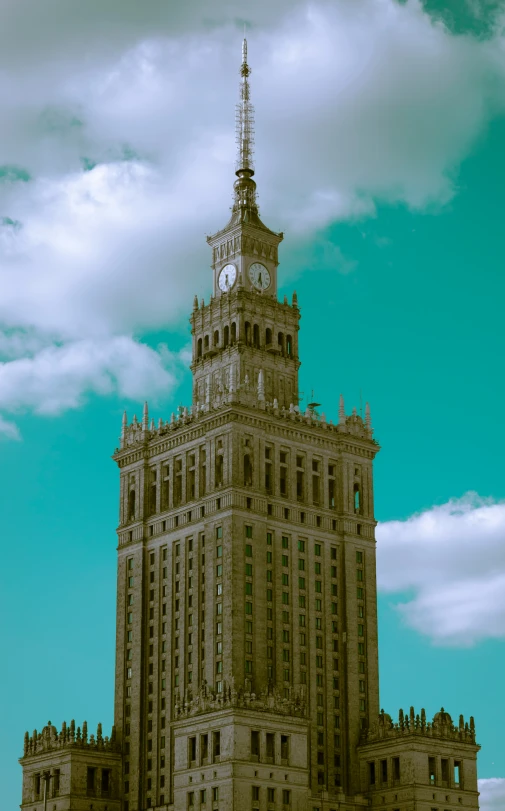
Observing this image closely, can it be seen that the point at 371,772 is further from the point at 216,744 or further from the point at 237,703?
the point at 237,703

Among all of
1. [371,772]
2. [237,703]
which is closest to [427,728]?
[371,772]

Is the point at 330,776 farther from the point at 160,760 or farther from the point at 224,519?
the point at 224,519

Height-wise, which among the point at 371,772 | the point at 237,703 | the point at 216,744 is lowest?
the point at 371,772

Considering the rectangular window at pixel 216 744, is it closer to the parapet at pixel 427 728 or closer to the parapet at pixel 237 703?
the parapet at pixel 237 703

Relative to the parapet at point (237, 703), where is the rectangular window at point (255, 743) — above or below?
below

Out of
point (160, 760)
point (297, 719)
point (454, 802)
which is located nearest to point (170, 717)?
point (160, 760)

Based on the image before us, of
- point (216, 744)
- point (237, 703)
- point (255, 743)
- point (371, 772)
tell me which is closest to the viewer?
point (237, 703)

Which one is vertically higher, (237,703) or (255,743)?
(237,703)

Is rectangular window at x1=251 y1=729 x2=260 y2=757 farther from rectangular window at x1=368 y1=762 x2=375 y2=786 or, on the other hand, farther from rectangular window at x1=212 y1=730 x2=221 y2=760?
rectangular window at x1=368 y1=762 x2=375 y2=786

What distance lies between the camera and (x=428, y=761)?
193m

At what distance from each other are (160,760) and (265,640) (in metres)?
19.4

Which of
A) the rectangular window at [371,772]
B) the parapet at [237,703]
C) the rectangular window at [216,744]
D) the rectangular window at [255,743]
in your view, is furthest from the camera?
the rectangular window at [371,772]

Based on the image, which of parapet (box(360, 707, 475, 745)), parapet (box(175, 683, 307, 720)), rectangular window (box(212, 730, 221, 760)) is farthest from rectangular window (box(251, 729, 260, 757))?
parapet (box(360, 707, 475, 745))

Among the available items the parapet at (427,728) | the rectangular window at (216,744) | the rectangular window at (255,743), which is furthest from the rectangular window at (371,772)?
the rectangular window at (216,744)
